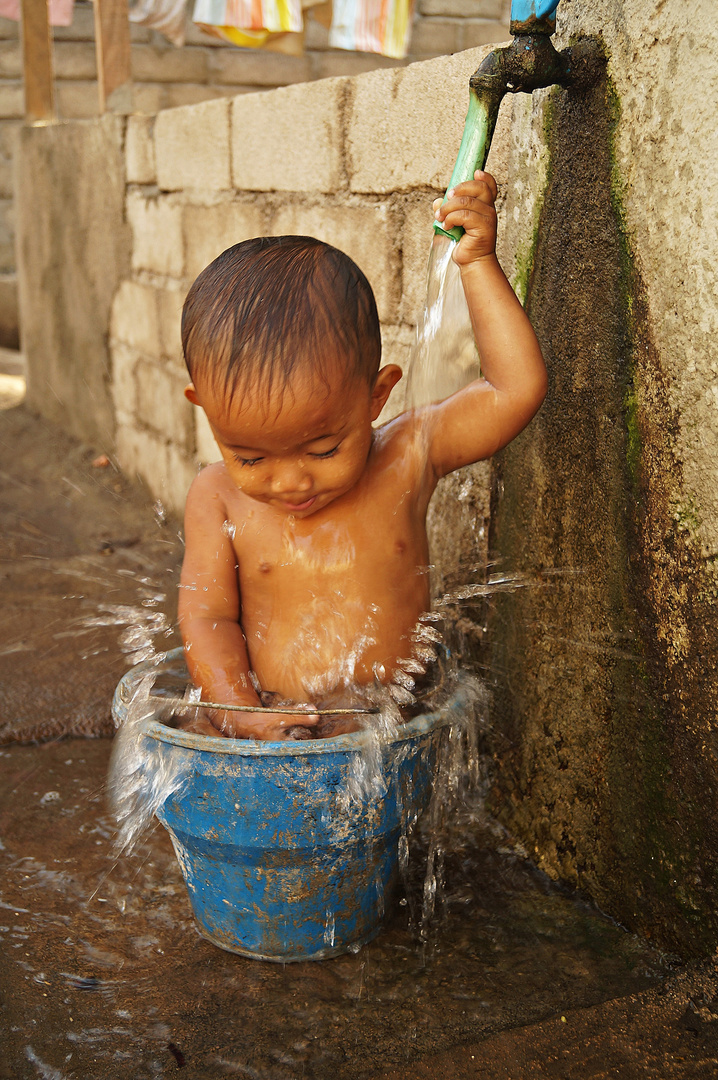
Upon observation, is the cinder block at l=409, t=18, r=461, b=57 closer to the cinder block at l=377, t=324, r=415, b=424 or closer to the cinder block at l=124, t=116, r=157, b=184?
the cinder block at l=124, t=116, r=157, b=184

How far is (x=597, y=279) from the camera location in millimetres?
1737

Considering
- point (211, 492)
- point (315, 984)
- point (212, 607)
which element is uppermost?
point (211, 492)

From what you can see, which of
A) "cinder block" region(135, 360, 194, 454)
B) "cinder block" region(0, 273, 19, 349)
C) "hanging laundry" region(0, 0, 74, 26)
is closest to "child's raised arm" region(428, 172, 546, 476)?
"cinder block" region(135, 360, 194, 454)

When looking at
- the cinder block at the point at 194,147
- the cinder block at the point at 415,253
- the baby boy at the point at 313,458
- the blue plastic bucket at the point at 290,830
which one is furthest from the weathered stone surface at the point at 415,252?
the cinder block at the point at 194,147

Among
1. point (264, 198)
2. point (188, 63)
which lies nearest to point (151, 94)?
point (188, 63)

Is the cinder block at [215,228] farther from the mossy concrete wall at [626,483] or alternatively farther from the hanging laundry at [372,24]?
the hanging laundry at [372,24]

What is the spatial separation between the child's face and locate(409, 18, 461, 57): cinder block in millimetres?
9282

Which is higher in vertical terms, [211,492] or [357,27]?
[357,27]

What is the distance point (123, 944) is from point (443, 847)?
0.71 metres

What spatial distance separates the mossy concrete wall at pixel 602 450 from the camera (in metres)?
1.54

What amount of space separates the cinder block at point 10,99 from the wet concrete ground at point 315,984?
857 cm

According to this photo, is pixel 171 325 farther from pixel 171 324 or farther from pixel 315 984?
pixel 315 984

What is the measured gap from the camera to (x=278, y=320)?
5.37 feet

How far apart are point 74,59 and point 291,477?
938 cm
